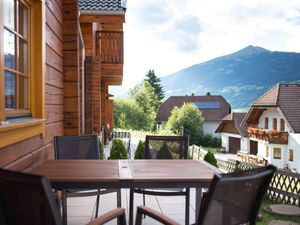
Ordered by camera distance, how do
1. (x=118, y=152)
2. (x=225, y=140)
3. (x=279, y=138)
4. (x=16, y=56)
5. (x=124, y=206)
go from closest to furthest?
(x=16, y=56), (x=124, y=206), (x=118, y=152), (x=279, y=138), (x=225, y=140)

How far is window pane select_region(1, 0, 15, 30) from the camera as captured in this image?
2.41 m

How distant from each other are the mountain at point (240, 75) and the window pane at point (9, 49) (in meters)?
107

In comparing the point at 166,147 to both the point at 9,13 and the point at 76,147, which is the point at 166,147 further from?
the point at 9,13

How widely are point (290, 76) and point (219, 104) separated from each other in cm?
8448

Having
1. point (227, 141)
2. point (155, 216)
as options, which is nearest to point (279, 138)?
point (227, 141)

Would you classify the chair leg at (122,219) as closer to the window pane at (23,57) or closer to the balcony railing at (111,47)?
the window pane at (23,57)

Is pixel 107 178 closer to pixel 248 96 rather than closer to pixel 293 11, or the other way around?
pixel 293 11

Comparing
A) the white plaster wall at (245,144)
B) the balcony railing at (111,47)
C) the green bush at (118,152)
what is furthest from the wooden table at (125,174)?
the white plaster wall at (245,144)

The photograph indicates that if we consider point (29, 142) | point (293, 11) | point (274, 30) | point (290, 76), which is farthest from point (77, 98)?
point (274, 30)

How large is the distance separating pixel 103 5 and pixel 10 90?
373 cm

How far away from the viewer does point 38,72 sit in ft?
9.93

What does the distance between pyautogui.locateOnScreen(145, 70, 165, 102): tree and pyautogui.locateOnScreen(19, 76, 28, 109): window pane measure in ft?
159

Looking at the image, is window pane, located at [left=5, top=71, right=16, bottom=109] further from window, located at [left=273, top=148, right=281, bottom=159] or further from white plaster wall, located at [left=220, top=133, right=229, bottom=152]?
white plaster wall, located at [left=220, top=133, right=229, bottom=152]

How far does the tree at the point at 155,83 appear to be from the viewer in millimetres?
51562
